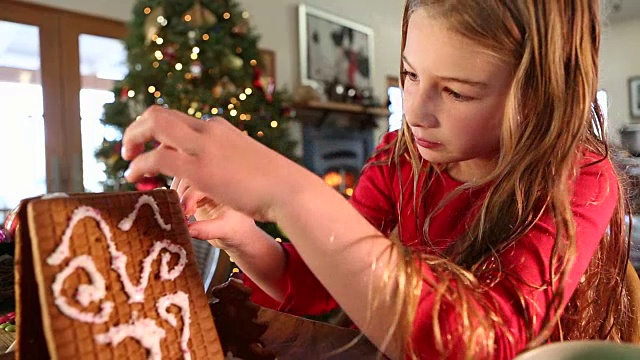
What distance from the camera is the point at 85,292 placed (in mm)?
371

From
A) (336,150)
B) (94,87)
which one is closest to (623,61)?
(336,150)

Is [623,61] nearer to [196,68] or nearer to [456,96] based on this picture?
[196,68]

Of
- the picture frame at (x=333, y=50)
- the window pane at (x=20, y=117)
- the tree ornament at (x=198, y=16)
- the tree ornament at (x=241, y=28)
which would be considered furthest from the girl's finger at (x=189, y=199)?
the picture frame at (x=333, y=50)

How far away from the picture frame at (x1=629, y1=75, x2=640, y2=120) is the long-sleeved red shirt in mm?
7187

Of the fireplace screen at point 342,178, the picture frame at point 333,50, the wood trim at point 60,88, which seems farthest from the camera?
the fireplace screen at point 342,178

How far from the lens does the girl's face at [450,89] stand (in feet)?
1.82

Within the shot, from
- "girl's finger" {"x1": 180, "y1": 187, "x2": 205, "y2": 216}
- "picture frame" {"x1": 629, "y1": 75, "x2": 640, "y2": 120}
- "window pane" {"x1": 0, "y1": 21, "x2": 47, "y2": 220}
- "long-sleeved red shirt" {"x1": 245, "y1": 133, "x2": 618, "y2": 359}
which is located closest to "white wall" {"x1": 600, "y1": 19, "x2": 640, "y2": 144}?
"picture frame" {"x1": 629, "y1": 75, "x2": 640, "y2": 120}

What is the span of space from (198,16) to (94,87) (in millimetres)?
937

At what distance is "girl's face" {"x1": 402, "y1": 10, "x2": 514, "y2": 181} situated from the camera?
55 centimetres

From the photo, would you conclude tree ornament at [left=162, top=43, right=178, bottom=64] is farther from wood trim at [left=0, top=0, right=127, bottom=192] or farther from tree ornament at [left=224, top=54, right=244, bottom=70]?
wood trim at [left=0, top=0, right=127, bottom=192]

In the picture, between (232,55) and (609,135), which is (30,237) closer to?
(609,135)

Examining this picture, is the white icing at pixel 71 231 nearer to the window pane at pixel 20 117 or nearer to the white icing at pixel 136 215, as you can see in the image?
the white icing at pixel 136 215

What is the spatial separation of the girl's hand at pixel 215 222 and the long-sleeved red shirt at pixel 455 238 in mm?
118

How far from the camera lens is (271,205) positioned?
396 millimetres
